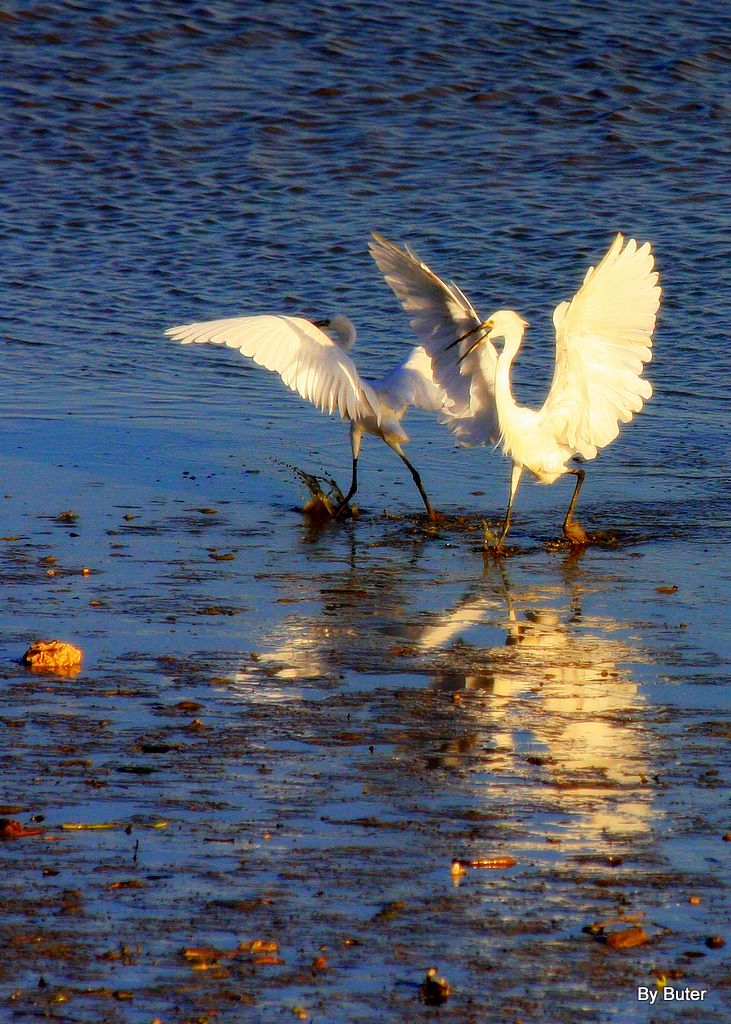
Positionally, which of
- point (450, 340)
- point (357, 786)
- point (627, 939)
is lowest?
point (450, 340)

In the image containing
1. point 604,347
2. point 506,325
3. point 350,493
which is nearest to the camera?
point 506,325

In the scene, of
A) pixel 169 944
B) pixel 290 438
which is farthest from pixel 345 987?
pixel 290 438

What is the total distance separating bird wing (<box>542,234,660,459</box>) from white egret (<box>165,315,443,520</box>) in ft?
3.18

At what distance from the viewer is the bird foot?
882 cm

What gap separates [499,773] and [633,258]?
435cm

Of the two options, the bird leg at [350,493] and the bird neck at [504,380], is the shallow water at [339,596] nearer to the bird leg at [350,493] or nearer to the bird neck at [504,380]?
the bird leg at [350,493]

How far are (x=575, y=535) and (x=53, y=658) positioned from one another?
3543 millimetres

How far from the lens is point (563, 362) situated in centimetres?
884

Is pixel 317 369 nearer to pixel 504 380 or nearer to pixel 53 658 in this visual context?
pixel 504 380

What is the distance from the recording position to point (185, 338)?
9.20 meters

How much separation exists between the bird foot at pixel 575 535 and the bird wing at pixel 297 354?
1.48 metres

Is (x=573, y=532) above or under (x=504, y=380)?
under

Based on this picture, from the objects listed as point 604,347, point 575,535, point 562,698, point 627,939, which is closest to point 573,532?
point 575,535

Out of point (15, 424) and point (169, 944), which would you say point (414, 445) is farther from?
point (169, 944)
